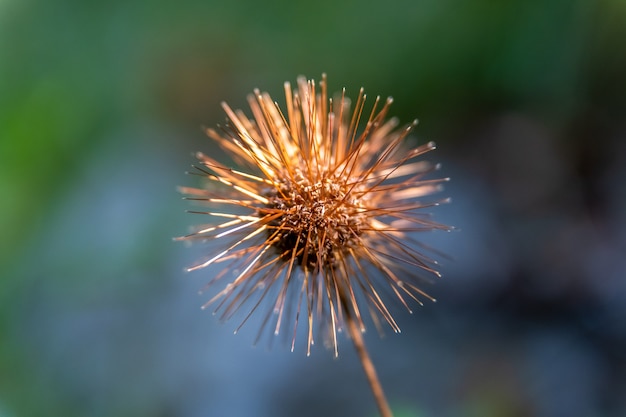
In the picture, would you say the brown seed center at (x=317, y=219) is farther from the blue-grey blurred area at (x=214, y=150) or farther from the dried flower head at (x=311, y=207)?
the blue-grey blurred area at (x=214, y=150)

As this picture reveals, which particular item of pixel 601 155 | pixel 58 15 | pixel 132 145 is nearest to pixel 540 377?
pixel 601 155

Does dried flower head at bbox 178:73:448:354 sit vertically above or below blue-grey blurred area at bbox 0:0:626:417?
below

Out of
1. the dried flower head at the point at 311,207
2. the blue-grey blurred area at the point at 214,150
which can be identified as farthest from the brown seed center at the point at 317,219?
the blue-grey blurred area at the point at 214,150

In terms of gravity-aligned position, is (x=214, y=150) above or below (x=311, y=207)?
above

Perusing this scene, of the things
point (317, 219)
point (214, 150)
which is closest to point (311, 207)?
point (317, 219)

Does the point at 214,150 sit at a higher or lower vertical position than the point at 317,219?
higher

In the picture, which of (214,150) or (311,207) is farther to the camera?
(214,150)

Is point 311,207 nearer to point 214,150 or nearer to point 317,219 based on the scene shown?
point 317,219

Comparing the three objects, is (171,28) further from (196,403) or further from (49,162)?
(196,403)

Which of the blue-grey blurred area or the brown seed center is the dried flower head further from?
the blue-grey blurred area

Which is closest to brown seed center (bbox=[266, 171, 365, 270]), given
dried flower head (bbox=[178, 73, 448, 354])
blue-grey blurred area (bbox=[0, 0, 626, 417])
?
dried flower head (bbox=[178, 73, 448, 354])
